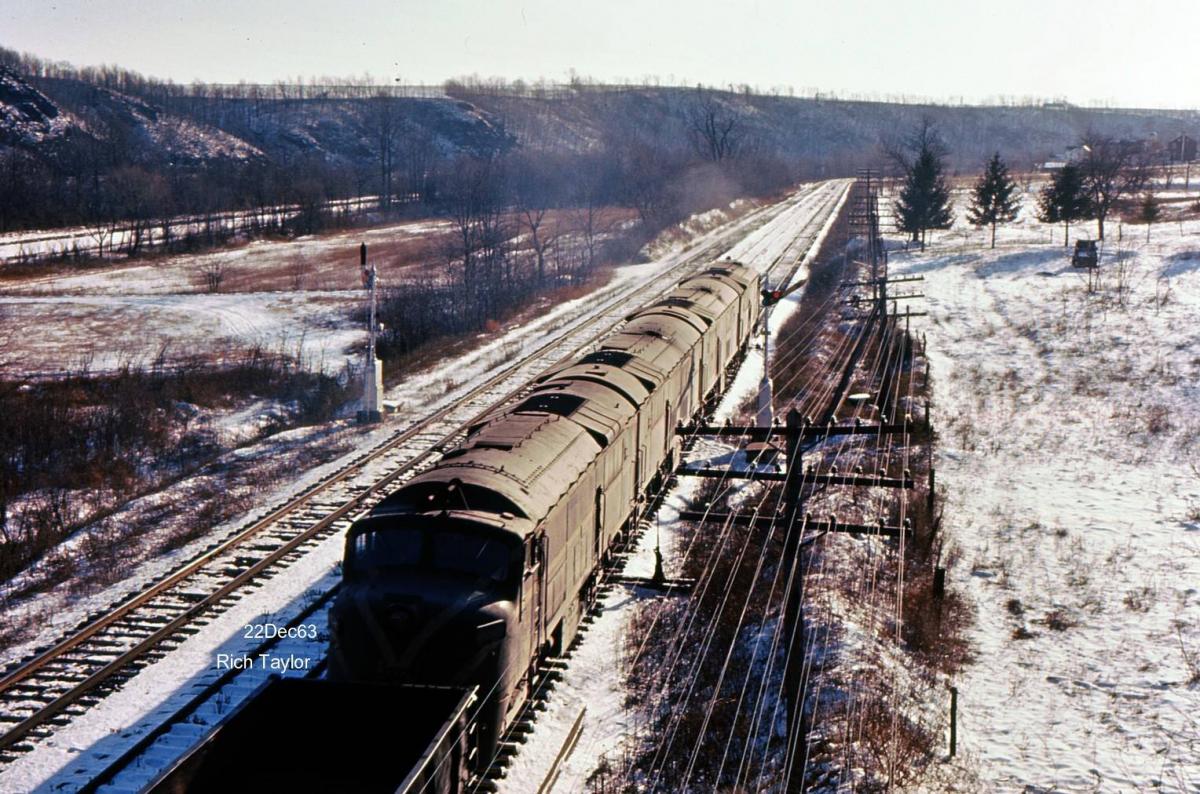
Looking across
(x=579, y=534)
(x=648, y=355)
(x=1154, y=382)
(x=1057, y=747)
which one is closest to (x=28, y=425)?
(x=648, y=355)

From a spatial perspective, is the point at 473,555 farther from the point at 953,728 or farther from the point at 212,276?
the point at 212,276

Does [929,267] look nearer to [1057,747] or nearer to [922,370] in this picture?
Result: [922,370]

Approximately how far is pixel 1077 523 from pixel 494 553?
53.0ft

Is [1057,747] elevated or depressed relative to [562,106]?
depressed

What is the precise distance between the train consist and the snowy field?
616 cm

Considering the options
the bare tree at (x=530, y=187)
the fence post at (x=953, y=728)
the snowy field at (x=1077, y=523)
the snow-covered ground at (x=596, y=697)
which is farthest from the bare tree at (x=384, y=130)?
the fence post at (x=953, y=728)

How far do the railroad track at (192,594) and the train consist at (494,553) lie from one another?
501 centimetres

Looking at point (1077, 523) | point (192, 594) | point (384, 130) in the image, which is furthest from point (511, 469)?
point (384, 130)

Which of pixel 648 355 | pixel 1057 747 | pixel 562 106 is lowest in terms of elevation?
pixel 1057 747

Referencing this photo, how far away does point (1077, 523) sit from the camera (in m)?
22.8

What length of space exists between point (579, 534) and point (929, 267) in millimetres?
49836

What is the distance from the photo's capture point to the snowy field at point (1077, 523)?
47.3 ft

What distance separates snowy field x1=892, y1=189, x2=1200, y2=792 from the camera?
14.4m

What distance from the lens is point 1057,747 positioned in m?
14.1
